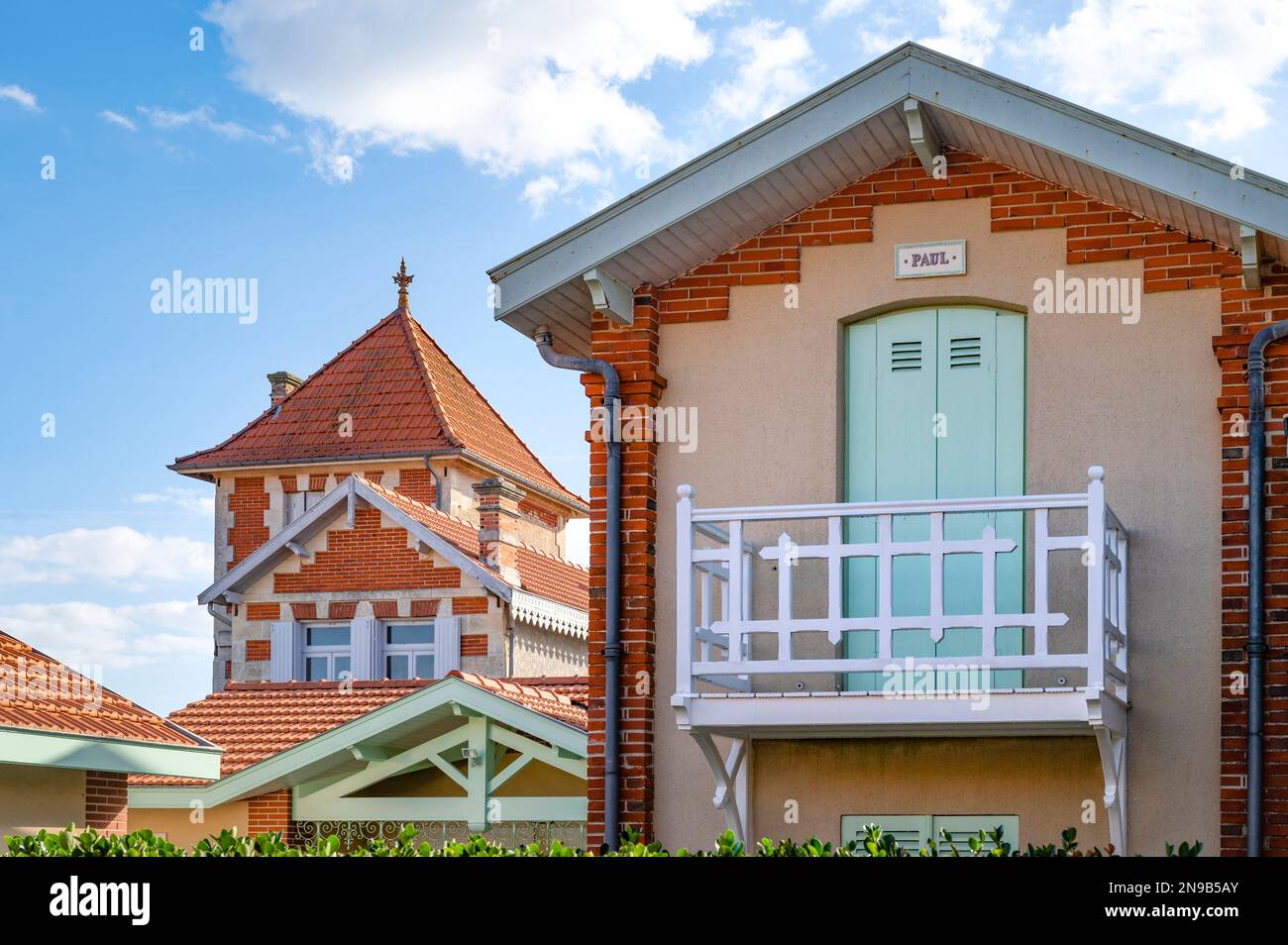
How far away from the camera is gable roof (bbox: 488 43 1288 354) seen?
9875mm

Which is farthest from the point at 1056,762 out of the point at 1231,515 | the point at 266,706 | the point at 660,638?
the point at 266,706

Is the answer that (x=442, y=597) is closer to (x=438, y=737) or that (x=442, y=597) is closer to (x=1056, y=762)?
(x=438, y=737)

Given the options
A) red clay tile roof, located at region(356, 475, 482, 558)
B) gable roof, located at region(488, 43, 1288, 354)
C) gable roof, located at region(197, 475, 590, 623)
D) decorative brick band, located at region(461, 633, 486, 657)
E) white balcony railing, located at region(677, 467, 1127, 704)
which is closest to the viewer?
white balcony railing, located at region(677, 467, 1127, 704)

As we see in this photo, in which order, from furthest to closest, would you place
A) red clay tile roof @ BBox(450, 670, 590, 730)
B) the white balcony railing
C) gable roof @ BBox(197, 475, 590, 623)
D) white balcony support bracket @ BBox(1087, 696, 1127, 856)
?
gable roof @ BBox(197, 475, 590, 623) → red clay tile roof @ BBox(450, 670, 590, 730) → white balcony support bracket @ BBox(1087, 696, 1127, 856) → the white balcony railing

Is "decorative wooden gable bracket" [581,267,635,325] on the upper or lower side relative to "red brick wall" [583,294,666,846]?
upper

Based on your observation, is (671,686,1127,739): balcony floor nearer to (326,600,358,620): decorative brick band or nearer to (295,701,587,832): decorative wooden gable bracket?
(295,701,587,832): decorative wooden gable bracket

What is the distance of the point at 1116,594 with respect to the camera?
32.8 ft

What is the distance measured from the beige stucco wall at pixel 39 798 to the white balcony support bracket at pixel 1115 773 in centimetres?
718

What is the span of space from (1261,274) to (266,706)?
13107 millimetres

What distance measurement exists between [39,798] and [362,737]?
13.0 feet

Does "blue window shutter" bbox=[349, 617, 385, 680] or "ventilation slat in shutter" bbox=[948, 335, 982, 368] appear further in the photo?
"blue window shutter" bbox=[349, 617, 385, 680]

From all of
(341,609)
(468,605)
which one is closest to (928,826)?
(468,605)

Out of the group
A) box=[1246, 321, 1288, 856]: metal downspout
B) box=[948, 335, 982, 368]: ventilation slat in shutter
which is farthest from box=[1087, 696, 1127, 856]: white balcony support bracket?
box=[948, 335, 982, 368]: ventilation slat in shutter

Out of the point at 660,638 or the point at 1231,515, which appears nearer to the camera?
the point at 1231,515
